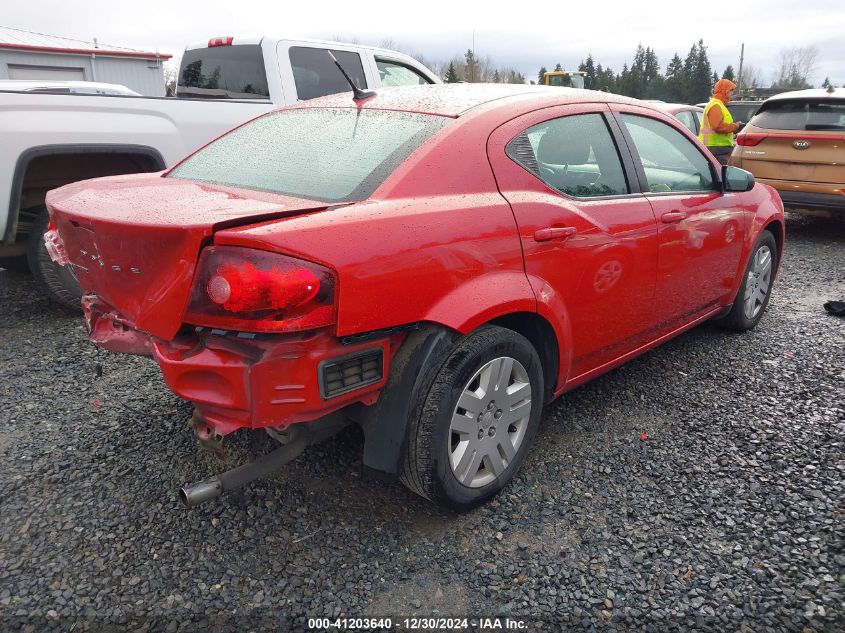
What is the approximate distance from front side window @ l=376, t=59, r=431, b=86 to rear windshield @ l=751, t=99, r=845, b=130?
433 centimetres

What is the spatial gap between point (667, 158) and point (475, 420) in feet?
6.81

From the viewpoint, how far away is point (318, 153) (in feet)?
8.77

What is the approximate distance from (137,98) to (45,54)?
22.8 m

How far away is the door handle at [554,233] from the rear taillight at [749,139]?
21.0ft

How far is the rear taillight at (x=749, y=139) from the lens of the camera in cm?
784

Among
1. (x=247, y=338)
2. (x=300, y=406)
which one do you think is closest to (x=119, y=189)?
(x=247, y=338)

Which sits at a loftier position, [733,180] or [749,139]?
[749,139]

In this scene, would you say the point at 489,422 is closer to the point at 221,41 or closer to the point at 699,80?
the point at 221,41

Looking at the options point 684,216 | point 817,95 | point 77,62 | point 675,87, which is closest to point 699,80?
point 675,87

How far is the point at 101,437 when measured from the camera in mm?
3131

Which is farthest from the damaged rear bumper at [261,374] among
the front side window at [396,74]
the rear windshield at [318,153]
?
the front side window at [396,74]

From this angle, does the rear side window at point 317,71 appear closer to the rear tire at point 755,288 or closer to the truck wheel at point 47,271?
the truck wheel at point 47,271

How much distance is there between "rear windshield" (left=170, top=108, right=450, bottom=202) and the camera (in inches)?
95.8

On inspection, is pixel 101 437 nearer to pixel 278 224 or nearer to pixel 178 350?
pixel 178 350
